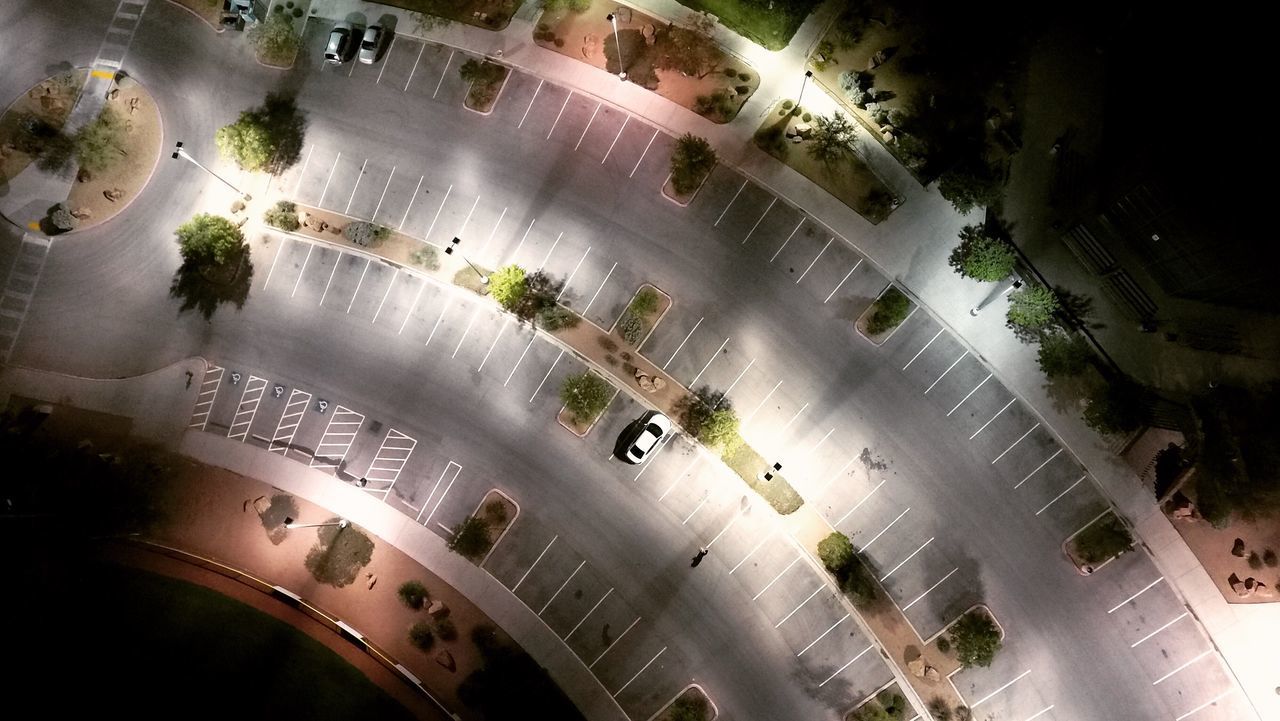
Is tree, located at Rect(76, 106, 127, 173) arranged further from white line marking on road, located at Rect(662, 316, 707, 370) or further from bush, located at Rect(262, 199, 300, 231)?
white line marking on road, located at Rect(662, 316, 707, 370)

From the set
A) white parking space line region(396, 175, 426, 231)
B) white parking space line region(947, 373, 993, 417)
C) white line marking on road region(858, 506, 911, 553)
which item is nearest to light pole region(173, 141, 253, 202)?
white parking space line region(396, 175, 426, 231)

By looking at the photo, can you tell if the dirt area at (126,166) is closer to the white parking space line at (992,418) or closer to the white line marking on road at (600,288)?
the white line marking on road at (600,288)

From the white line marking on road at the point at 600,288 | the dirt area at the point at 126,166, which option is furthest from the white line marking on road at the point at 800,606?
the dirt area at the point at 126,166

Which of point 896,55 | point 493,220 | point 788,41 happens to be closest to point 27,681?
point 493,220

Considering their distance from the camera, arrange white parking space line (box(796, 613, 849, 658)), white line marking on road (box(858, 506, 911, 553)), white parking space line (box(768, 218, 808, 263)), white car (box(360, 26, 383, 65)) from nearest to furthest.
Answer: white parking space line (box(796, 613, 849, 658))
white line marking on road (box(858, 506, 911, 553))
white parking space line (box(768, 218, 808, 263))
white car (box(360, 26, 383, 65))

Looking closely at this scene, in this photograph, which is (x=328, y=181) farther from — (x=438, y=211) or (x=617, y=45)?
(x=617, y=45)

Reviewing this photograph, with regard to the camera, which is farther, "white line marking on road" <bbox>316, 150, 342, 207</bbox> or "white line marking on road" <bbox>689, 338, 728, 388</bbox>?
"white line marking on road" <bbox>316, 150, 342, 207</bbox>

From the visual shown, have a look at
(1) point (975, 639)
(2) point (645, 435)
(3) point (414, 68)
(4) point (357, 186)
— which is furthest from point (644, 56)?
(1) point (975, 639)
